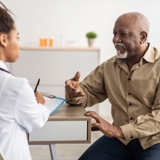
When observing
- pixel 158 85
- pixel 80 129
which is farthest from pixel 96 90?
pixel 80 129

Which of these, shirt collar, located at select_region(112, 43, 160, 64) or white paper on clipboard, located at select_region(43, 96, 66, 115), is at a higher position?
shirt collar, located at select_region(112, 43, 160, 64)

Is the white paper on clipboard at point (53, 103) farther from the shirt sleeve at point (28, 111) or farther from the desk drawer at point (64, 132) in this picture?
the shirt sleeve at point (28, 111)

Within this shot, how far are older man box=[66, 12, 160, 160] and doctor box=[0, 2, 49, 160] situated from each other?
520mm

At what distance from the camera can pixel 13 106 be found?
127 cm

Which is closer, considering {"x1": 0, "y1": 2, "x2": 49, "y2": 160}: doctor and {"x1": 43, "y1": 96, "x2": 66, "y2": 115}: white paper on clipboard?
{"x1": 0, "y1": 2, "x2": 49, "y2": 160}: doctor

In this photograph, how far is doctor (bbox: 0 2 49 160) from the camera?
1252 millimetres

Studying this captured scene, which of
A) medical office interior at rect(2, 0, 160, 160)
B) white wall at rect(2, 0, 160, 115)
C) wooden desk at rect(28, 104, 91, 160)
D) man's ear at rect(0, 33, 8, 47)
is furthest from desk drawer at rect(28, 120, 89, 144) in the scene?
white wall at rect(2, 0, 160, 115)

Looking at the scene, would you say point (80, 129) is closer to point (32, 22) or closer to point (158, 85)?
point (158, 85)

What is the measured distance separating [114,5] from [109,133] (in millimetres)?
3204

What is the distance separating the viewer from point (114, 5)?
4.61 metres

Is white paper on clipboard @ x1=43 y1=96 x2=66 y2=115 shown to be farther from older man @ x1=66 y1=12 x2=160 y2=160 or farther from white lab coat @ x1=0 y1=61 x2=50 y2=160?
white lab coat @ x1=0 y1=61 x2=50 y2=160

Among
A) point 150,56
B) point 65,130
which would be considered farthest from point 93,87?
point 65,130

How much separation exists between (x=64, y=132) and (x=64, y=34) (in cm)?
310

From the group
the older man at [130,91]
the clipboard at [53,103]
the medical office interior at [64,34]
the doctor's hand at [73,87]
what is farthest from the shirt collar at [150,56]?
the medical office interior at [64,34]
